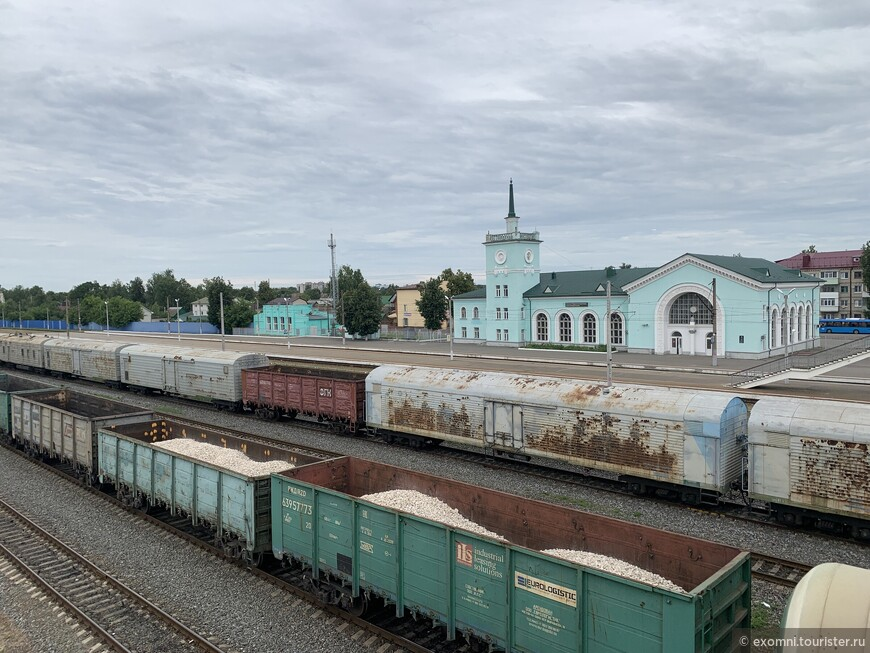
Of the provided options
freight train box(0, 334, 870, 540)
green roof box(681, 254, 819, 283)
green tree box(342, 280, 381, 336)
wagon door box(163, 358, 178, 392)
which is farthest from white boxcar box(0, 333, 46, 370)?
green roof box(681, 254, 819, 283)

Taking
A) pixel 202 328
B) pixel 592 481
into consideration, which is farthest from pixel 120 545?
pixel 202 328

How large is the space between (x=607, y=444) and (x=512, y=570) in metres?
10.6

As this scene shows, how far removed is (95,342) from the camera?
1800 inches

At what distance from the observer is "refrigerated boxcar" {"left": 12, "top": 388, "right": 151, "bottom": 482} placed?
18.6 meters

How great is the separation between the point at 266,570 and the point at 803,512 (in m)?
12.9

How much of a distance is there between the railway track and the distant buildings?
4363 inches

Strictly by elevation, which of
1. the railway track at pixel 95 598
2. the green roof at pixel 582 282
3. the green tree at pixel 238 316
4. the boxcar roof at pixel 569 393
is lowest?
the railway track at pixel 95 598

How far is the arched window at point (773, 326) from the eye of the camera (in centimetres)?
5350

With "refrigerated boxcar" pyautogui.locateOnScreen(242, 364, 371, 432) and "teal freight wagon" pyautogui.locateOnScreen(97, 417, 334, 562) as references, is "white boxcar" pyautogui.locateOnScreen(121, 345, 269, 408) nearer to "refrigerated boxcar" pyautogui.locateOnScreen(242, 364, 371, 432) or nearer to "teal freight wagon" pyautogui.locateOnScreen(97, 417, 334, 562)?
"refrigerated boxcar" pyautogui.locateOnScreen(242, 364, 371, 432)

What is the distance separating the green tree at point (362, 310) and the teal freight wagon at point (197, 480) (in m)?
61.8

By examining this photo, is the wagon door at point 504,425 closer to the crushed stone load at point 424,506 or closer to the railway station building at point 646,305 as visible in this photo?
the crushed stone load at point 424,506

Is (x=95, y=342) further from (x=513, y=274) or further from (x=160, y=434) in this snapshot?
(x=513, y=274)

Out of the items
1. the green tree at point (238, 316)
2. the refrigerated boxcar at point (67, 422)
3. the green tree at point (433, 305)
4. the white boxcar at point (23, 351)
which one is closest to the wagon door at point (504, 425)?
the refrigerated boxcar at point (67, 422)

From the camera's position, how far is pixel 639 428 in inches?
701
